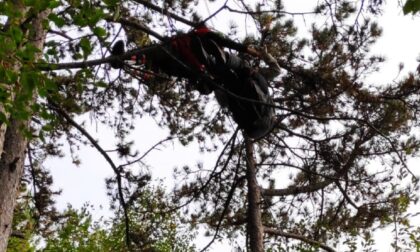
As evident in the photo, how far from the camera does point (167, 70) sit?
4871 mm

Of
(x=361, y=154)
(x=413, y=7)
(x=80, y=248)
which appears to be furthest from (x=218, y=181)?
(x=413, y=7)

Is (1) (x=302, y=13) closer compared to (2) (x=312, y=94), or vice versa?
(1) (x=302, y=13)

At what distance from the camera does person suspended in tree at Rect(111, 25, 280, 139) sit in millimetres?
4383

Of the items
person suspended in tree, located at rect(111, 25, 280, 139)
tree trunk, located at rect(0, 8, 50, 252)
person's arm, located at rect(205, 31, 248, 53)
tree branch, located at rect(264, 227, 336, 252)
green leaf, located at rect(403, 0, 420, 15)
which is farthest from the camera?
tree branch, located at rect(264, 227, 336, 252)

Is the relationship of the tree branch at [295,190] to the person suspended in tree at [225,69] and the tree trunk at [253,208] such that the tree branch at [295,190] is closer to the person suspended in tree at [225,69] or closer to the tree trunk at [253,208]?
the tree trunk at [253,208]

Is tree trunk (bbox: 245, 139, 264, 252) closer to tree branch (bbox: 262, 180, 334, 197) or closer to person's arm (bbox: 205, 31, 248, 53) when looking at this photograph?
tree branch (bbox: 262, 180, 334, 197)

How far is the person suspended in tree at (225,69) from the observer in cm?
438

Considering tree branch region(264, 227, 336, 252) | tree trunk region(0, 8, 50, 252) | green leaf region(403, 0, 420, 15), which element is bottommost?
green leaf region(403, 0, 420, 15)

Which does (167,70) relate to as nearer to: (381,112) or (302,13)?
(302,13)

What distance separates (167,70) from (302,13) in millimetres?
1352

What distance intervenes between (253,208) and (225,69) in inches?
117

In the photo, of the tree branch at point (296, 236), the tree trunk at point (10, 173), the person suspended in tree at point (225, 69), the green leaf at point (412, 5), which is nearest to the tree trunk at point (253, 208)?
the tree branch at point (296, 236)

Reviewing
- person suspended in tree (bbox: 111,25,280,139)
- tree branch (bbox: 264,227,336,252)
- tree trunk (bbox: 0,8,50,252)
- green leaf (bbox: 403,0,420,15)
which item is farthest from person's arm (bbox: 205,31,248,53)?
tree branch (bbox: 264,227,336,252)

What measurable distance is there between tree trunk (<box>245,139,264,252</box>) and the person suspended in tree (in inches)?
72.7
